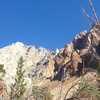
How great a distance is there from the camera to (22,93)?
2666cm

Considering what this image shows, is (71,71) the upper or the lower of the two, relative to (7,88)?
upper

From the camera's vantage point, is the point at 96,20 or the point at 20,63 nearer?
the point at 96,20

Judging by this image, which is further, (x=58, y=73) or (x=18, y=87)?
(x=58, y=73)

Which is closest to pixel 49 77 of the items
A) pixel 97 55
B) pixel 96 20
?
pixel 97 55

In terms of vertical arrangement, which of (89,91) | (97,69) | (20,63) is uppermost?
(97,69)

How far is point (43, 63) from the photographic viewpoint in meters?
170

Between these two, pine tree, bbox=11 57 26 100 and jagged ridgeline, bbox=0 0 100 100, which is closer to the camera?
jagged ridgeline, bbox=0 0 100 100

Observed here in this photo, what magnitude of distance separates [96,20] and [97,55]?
120967 millimetres

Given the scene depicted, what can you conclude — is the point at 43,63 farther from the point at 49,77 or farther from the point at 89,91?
the point at 89,91

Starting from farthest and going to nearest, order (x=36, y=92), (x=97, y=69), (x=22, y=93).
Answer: (x=97, y=69) → (x=36, y=92) → (x=22, y=93)

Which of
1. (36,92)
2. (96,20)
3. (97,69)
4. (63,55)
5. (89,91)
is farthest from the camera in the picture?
(63,55)

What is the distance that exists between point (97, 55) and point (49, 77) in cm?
2199

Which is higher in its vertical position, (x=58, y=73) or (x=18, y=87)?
(x=58, y=73)

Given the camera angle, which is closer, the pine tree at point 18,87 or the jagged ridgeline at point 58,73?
the jagged ridgeline at point 58,73
